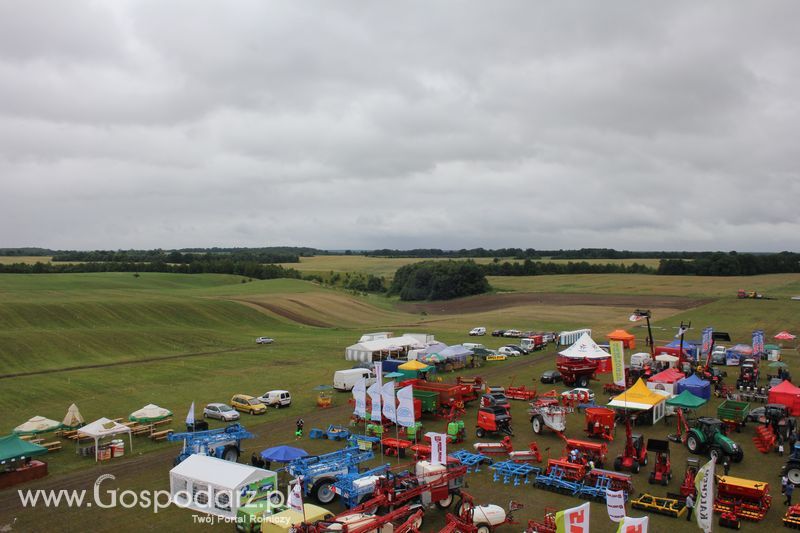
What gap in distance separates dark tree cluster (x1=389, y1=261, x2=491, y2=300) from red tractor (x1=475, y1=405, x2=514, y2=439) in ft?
265

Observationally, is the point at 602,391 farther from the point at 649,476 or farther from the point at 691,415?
the point at 649,476

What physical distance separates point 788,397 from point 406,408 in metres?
20.6

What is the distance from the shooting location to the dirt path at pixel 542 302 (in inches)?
3359

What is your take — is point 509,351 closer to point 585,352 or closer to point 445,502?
point 585,352

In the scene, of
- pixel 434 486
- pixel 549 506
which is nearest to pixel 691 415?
pixel 549 506

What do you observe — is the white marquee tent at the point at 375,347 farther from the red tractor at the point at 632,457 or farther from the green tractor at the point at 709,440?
the green tractor at the point at 709,440

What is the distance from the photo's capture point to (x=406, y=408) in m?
24.0

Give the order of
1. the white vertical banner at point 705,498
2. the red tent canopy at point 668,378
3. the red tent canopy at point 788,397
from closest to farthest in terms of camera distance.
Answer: the white vertical banner at point 705,498 < the red tent canopy at point 788,397 < the red tent canopy at point 668,378

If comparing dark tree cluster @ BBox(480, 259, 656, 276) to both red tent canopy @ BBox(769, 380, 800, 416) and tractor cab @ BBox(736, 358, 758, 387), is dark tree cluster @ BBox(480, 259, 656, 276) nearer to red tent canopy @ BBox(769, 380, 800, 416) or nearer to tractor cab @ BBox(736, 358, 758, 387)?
tractor cab @ BBox(736, 358, 758, 387)

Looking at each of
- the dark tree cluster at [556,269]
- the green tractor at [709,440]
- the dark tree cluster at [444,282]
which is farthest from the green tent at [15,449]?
the dark tree cluster at [556,269]

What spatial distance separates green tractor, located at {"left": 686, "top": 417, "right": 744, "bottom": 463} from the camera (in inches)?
890

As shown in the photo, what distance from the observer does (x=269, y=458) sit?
66.4 ft

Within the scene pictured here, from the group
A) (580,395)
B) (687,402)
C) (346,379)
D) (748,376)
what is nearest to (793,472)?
(687,402)

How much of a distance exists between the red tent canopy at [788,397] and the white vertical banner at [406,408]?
65.5 feet
